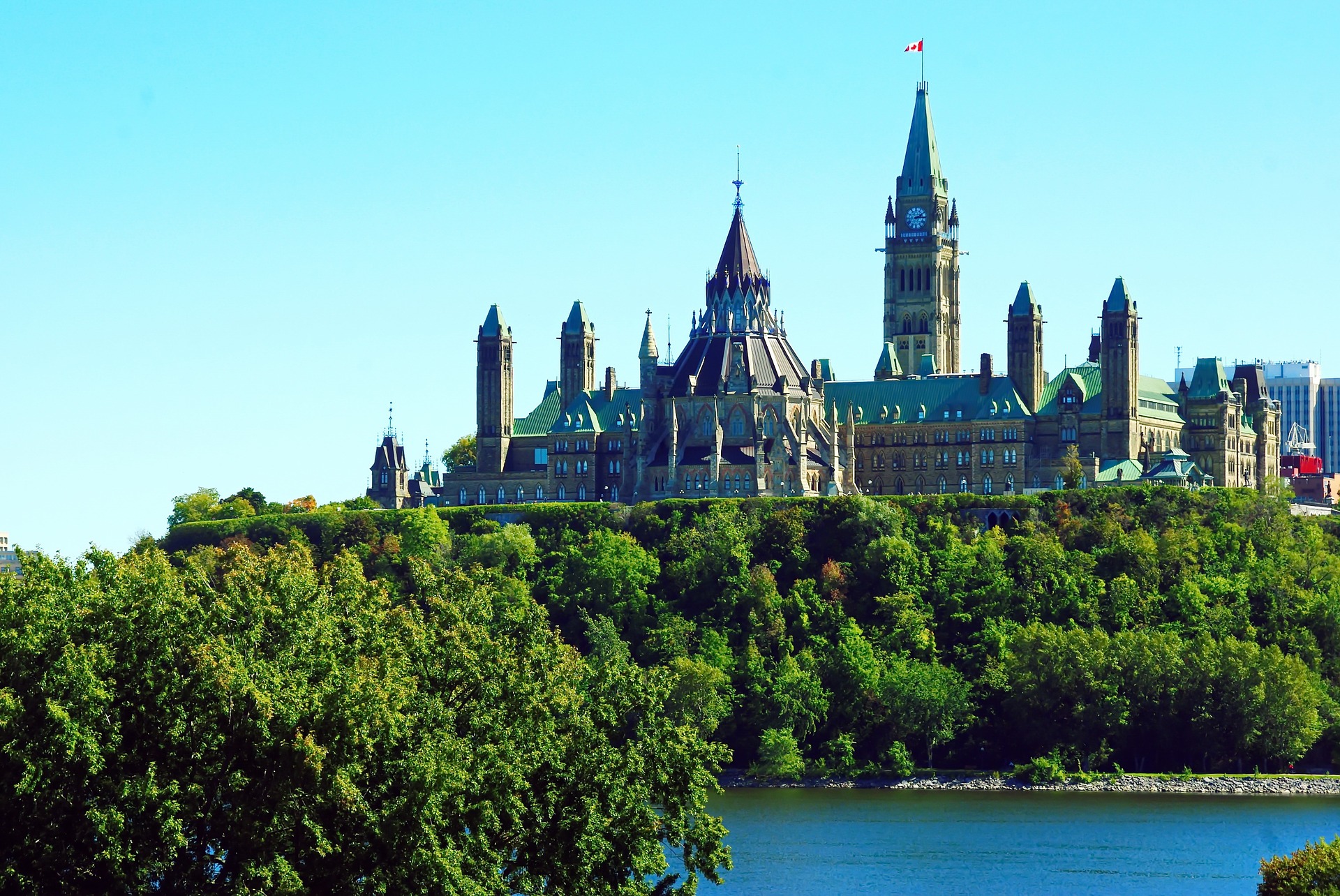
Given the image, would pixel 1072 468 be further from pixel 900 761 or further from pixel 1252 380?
pixel 900 761

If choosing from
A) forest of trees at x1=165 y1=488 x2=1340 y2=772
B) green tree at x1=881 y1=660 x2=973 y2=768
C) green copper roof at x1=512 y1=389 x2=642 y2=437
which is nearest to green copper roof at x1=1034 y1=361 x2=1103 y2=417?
forest of trees at x1=165 y1=488 x2=1340 y2=772

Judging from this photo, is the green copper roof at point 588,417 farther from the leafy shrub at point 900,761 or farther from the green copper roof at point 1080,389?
the leafy shrub at point 900,761

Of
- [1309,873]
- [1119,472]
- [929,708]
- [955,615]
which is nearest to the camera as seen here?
[1309,873]

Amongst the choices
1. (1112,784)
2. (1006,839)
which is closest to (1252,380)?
(1112,784)

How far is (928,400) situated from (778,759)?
57.3 metres

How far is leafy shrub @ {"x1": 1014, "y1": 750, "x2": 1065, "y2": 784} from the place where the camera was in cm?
13475

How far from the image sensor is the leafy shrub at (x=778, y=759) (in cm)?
13800

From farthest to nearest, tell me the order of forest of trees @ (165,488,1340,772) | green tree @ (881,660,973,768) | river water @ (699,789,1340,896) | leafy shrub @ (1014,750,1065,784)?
green tree @ (881,660,973,768) → forest of trees @ (165,488,1340,772) → leafy shrub @ (1014,750,1065,784) → river water @ (699,789,1340,896)

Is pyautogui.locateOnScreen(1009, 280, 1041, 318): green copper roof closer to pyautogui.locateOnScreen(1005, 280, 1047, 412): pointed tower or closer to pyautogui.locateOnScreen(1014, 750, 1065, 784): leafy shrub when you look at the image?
pyautogui.locateOnScreen(1005, 280, 1047, 412): pointed tower

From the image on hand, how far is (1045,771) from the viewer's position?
135 m

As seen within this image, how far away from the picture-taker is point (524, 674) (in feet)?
251

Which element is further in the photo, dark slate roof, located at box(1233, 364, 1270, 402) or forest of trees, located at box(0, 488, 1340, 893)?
dark slate roof, located at box(1233, 364, 1270, 402)

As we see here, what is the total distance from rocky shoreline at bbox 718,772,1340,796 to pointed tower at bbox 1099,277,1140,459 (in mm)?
49253

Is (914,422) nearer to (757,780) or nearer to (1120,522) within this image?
(1120,522)
